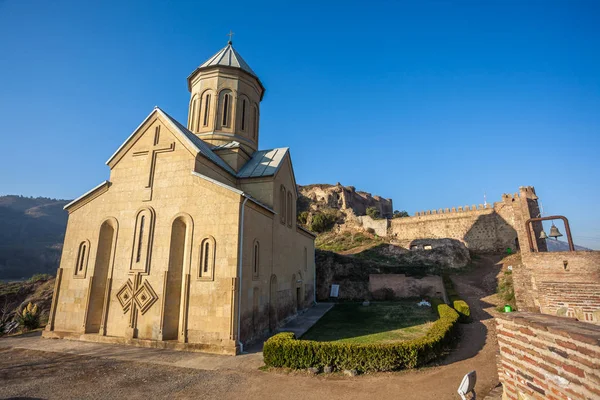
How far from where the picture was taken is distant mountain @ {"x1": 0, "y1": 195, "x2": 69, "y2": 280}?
70.5 metres

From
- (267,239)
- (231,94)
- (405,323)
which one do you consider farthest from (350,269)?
(231,94)

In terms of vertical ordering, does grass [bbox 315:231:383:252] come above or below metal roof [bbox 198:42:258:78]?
below

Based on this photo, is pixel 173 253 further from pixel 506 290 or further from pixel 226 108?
pixel 506 290

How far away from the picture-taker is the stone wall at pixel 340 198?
163 ft

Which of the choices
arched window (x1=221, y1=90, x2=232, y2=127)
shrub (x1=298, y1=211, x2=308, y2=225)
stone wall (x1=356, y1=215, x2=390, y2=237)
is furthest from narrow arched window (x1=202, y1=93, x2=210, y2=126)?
shrub (x1=298, y1=211, x2=308, y2=225)

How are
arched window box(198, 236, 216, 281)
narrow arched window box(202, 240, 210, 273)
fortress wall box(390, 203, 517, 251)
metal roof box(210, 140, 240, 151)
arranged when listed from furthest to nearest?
fortress wall box(390, 203, 517, 251), metal roof box(210, 140, 240, 151), narrow arched window box(202, 240, 210, 273), arched window box(198, 236, 216, 281)

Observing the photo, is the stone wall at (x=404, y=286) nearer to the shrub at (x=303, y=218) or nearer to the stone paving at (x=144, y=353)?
the stone paving at (x=144, y=353)

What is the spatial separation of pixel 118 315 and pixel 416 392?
10.6m

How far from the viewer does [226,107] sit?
16625mm

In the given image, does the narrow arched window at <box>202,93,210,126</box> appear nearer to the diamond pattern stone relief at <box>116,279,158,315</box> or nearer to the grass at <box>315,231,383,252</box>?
the diamond pattern stone relief at <box>116,279,158,315</box>

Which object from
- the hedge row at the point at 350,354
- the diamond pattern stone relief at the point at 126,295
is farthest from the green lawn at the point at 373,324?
the diamond pattern stone relief at the point at 126,295

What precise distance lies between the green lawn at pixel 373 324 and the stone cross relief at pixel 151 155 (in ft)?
28.7

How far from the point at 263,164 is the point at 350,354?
10.00 metres

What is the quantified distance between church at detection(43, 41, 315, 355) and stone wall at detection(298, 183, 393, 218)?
111 ft
